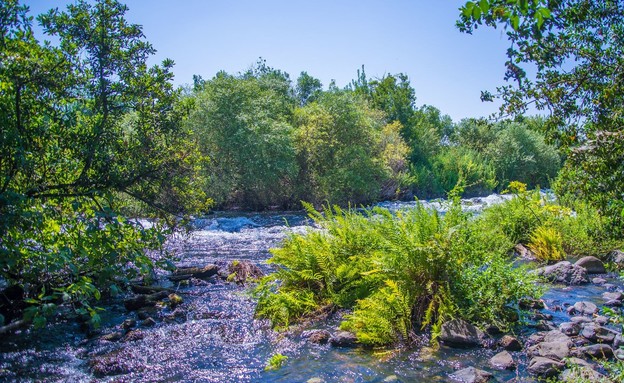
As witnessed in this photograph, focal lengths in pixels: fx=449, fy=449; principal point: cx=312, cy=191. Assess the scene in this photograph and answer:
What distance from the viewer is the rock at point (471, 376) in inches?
212

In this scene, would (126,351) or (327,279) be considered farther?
(327,279)

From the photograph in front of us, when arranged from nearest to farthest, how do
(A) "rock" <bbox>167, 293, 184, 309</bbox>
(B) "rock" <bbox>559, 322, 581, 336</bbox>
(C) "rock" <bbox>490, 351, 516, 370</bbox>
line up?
1. (C) "rock" <bbox>490, 351, 516, 370</bbox>
2. (B) "rock" <bbox>559, 322, 581, 336</bbox>
3. (A) "rock" <bbox>167, 293, 184, 309</bbox>

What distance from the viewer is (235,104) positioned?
28.8 m

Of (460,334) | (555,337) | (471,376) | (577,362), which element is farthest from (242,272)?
A: (577,362)

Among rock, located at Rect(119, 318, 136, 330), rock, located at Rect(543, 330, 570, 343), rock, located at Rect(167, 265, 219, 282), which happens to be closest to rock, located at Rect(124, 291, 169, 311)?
rock, located at Rect(119, 318, 136, 330)

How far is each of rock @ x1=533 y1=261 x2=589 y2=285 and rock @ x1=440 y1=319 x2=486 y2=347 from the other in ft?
14.9

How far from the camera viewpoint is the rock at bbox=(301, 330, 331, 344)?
6945mm

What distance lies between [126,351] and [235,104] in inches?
924

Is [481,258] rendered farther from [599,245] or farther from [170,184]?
[599,245]

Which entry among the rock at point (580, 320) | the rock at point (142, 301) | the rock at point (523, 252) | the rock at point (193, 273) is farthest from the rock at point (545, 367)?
the rock at point (193, 273)

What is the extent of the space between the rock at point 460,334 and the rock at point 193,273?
22.9ft

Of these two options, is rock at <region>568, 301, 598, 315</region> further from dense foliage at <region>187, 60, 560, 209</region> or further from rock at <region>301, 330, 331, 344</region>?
dense foliage at <region>187, 60, 560, 209</region>

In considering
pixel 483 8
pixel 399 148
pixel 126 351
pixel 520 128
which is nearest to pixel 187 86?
pixel 399 148

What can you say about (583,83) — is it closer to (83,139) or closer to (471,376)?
(471,376)
